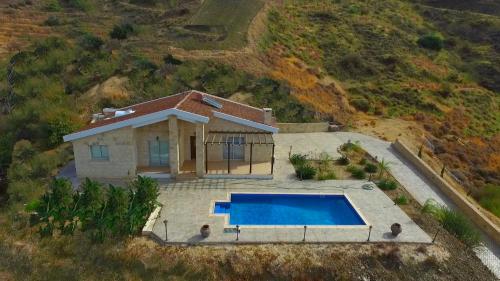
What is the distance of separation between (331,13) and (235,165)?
5675cm

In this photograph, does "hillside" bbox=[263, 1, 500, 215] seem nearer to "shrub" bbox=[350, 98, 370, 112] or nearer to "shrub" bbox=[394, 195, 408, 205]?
"shrub" bbox=[350, 98, 370, 112]

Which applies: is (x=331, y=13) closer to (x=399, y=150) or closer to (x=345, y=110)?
(x=345, y=110)

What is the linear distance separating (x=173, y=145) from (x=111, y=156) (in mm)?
3720

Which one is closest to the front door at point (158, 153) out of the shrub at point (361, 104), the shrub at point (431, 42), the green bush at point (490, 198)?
the green bush at point (490, 198)

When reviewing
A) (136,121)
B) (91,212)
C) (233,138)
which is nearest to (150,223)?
(91,212)

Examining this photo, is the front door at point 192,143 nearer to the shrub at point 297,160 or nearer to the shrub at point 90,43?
the shrub at point 297,160

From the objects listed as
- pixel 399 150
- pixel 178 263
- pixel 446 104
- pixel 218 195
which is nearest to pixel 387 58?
pixel 446 104

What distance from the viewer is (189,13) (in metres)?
61.8

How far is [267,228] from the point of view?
1783cm

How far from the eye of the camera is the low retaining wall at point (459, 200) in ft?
63.0

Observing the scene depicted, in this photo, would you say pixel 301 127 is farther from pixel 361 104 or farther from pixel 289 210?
pixel 361 104

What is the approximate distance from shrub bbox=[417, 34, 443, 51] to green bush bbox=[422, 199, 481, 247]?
5296cm

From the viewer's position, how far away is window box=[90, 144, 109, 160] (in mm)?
21328

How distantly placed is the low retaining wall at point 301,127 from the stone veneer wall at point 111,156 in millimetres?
14837
